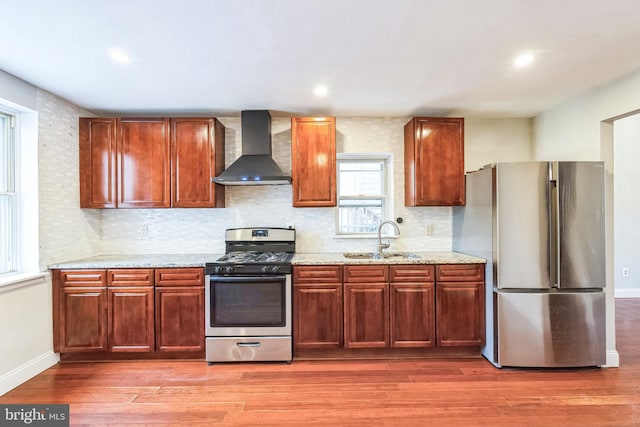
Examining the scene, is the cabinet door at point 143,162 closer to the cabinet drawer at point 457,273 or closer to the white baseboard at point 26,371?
the white baseboard at point 26,371

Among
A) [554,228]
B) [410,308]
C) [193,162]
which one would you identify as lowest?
[410,308]

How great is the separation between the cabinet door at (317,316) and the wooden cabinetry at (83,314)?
1.77 m

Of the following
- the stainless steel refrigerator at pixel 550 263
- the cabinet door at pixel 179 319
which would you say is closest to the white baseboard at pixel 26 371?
the cabinet door at pixel 179 319

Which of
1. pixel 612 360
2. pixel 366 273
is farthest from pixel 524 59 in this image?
pixel 612 360

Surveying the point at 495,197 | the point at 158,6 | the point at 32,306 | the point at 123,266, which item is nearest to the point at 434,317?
the point at 495,197

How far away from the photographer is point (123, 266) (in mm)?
2846

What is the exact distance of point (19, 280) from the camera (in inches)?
97.9

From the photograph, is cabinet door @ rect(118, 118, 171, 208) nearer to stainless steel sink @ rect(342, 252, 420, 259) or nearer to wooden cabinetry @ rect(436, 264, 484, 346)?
stainless steel sink @ rect(342, 252, 420, 259)

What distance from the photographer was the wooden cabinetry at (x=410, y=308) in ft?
9.53

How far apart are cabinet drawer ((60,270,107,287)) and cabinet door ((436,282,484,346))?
3.12 metres

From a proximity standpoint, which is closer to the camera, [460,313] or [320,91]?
[320,91]

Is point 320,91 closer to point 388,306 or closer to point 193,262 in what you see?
point 193,262

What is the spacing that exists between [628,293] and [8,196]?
26.1ft

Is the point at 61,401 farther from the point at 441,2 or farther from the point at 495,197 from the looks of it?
the point at 495,197
